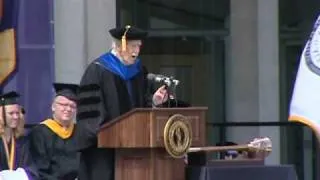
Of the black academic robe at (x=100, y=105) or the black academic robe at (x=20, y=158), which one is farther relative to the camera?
the black academic robe at (x=20, y=158)

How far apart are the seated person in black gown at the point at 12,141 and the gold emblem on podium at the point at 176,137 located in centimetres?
177

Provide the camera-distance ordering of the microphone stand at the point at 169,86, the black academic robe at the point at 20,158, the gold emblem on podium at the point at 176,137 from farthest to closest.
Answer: the black academic robe at the point at 20,158 < the microphone stand at the point at 169,86 < the gold emblem on podium at the point at 176,137

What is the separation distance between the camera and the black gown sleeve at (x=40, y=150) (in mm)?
8461

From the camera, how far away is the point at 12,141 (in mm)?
8352

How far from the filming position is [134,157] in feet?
22.5

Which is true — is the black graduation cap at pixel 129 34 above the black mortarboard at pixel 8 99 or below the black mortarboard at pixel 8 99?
above

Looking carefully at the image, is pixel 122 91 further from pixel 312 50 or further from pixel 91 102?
pixel 312 50

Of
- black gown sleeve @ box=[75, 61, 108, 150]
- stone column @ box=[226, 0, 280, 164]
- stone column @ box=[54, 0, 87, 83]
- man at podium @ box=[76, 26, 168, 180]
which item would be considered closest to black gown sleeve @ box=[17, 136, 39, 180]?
man at podium @ box=[76, 26, 168, 180]

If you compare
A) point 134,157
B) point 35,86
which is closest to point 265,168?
point 134,157

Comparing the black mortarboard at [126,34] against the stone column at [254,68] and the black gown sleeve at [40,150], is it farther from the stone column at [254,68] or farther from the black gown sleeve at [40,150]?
the stone column at [254,68]

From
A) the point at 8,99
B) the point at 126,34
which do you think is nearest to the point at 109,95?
the point at 126,34

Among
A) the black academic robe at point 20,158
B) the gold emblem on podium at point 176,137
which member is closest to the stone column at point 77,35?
the black academic robe at point 20,158

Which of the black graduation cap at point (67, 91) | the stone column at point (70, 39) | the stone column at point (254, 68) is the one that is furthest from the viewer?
the stone column at point (254, 68)

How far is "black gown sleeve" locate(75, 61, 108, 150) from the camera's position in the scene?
23.5 feet
